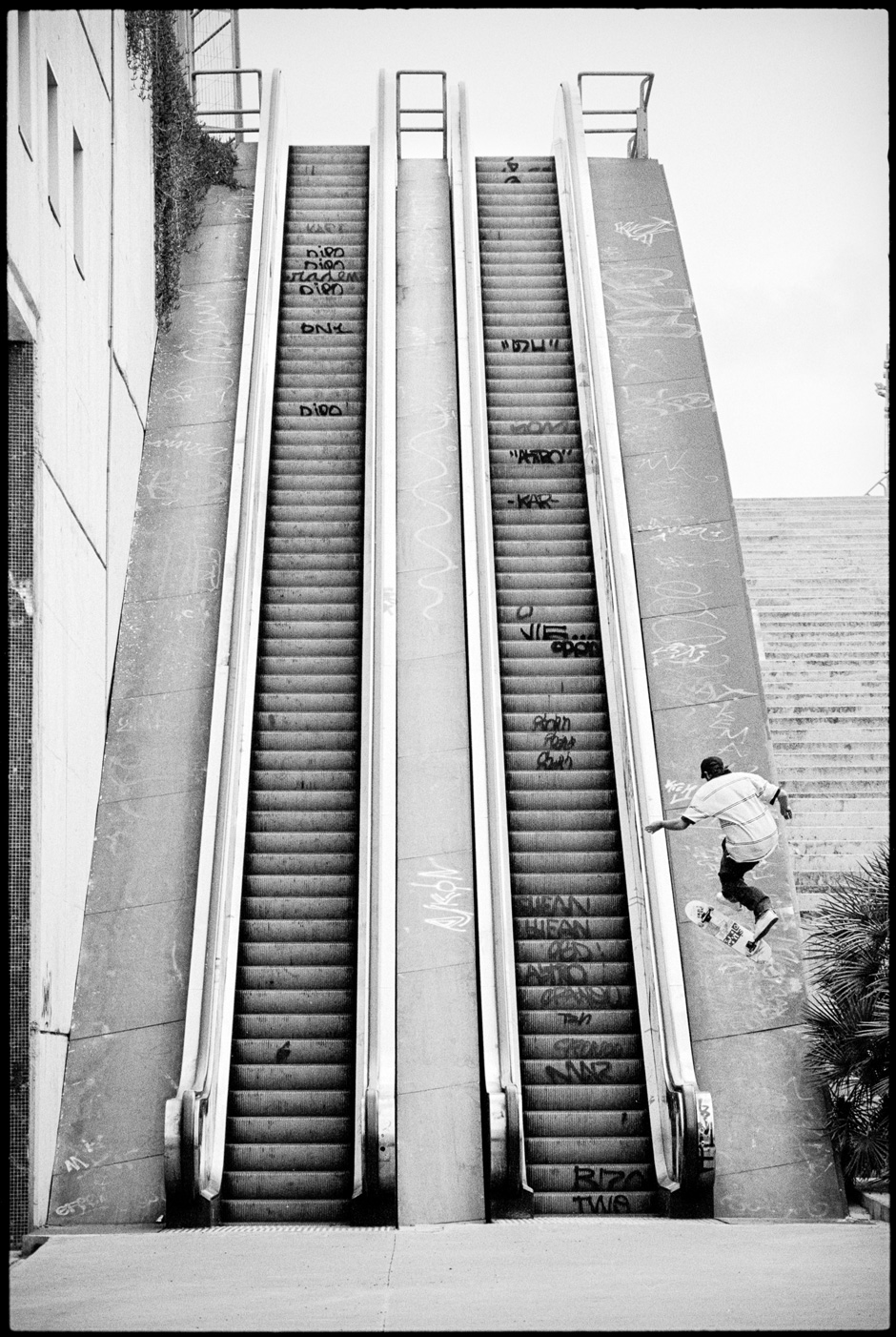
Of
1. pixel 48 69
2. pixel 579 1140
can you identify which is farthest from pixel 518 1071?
pixel 48 69

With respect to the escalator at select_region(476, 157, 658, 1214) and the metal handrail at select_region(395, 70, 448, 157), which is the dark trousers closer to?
the escalator at select_region(476, 157, 658, 1214)

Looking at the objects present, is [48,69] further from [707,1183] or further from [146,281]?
[707,1183]

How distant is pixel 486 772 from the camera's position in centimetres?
971

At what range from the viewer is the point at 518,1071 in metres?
8.07

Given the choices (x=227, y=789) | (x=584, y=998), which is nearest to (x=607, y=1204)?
(x=584, y=998)

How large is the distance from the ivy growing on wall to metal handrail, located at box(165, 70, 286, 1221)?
2.47 feet

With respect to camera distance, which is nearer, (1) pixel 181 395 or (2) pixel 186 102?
(1) pixel 181 395

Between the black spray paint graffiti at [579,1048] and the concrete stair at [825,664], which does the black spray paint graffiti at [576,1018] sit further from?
the concrete stair at [825,664]

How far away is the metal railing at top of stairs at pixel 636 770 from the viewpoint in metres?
7.79

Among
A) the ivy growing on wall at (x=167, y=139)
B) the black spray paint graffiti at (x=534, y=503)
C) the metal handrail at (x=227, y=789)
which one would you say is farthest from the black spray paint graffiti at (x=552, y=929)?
the ivy growing on wall at (x=167, y=139)

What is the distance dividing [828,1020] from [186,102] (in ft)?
38.0

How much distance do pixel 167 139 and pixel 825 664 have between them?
7917 mm

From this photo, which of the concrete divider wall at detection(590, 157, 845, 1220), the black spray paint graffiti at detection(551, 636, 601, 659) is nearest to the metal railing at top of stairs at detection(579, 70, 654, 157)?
the concrete divider wall at detection(590, 157, 845, 1220)

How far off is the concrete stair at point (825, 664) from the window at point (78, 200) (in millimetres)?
6063
